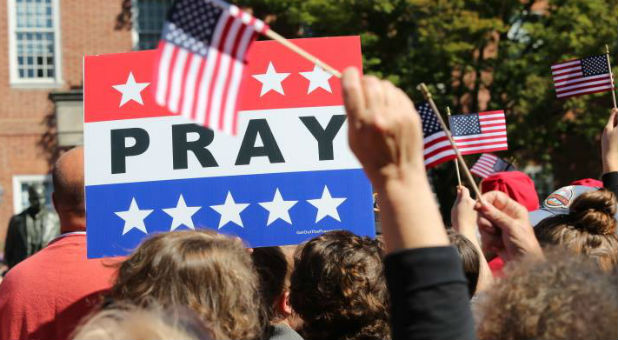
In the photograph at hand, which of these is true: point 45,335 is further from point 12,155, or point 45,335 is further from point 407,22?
point 12,155

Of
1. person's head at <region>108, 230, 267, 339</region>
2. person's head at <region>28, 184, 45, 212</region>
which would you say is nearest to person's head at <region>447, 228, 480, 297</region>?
person's head at <region>108, 230, 267, 339</region>

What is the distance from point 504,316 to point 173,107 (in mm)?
927

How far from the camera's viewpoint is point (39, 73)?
69.7 feet

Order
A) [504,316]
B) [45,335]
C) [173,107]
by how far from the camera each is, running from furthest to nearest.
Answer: [45,335] < [173,107] < [504,316]

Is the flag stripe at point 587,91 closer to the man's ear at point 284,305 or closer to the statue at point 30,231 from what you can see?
the man's ear at point 284,305

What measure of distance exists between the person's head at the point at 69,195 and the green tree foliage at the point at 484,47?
1317cm

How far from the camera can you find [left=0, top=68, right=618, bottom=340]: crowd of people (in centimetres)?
162

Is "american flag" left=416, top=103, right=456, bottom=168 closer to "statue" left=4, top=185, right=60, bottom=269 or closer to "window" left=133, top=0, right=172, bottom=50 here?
"statue" left=4, top=185, right=60, bottom=269

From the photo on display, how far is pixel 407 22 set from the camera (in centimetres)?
1831

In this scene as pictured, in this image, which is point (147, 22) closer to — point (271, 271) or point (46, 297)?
point (271, 271)

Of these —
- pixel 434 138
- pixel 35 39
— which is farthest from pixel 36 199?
pixel 35 39

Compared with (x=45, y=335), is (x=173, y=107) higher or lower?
higher

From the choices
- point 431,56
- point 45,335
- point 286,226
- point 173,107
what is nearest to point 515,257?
point 173,107

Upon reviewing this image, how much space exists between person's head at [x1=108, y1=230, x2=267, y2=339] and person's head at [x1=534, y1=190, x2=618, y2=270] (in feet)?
4.06
